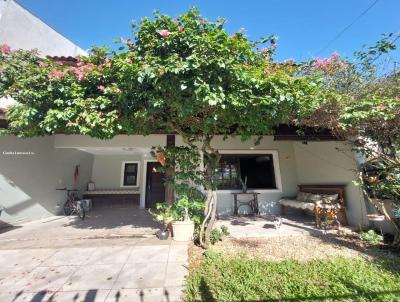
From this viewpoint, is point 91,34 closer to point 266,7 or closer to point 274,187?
point 266,7

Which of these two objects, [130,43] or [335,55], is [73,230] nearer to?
[130,43]

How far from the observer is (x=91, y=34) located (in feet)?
21.1

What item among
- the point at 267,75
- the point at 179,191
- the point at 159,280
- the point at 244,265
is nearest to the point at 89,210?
the point at 179,191

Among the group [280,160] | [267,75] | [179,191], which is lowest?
[179,191]

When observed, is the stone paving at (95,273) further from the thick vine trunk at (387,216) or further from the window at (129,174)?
the window at (129,174)

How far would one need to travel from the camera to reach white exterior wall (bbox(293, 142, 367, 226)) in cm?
538

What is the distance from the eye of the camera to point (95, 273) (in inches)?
126

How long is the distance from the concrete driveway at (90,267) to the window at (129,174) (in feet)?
18.4

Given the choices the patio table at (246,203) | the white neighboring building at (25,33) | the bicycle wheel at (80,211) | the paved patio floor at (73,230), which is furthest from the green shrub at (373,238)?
the white neighboring building at (25,33)

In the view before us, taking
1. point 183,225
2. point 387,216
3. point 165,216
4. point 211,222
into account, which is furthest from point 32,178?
point 387,216

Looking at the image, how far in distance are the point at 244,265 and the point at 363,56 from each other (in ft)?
15.5

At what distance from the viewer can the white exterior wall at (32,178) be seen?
5926 mm

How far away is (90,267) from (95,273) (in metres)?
0.26

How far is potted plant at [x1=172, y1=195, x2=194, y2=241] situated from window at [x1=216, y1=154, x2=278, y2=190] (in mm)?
3001
